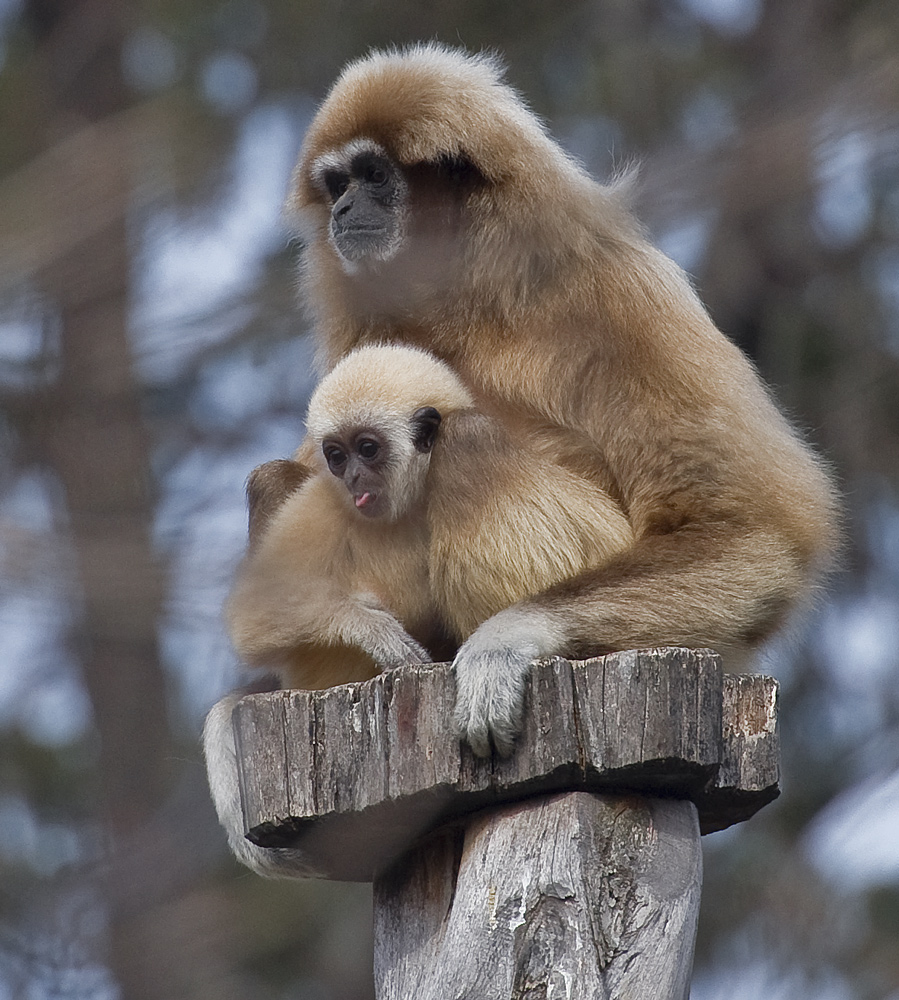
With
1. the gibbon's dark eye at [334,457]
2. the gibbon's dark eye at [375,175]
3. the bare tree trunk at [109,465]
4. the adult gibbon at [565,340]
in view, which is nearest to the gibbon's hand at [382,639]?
the adult gibbon at [565,340]

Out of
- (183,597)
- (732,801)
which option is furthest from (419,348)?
(183,597)

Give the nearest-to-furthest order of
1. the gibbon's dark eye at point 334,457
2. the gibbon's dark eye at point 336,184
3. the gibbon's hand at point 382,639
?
the gibbon's hand at point 382,639
the gibbon's dark eye at point 334,457
the gibbon's dark eye at point 336,184

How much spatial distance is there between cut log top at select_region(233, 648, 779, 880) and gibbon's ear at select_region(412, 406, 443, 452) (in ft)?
2.98

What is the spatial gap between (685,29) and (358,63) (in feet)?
27.4

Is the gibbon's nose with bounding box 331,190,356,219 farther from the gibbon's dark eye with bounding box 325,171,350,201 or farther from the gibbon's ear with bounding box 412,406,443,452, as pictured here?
the gibbon's ear with bounding box 412,406,443,452

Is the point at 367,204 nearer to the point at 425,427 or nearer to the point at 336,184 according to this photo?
the point at 336,184

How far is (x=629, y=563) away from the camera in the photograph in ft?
14.0

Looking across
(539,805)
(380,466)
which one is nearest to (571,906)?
(539,805)

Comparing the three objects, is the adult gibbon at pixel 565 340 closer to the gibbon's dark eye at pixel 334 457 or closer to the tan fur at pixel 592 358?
the tan fur at pixel 592 358

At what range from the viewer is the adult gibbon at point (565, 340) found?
14.0 ft

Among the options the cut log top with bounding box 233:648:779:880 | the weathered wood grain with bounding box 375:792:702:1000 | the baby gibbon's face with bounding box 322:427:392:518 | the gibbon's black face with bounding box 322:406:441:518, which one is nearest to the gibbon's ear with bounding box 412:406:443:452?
the gibbon's black face with bounding box 322:406:441:518

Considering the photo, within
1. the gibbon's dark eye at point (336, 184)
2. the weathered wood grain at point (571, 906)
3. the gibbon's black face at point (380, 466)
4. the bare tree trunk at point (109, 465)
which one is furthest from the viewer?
the gibbon's dark eye at point (336, 184)

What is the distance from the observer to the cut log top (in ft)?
11.6

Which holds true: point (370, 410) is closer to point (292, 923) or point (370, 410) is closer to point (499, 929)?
point (499, 929)
